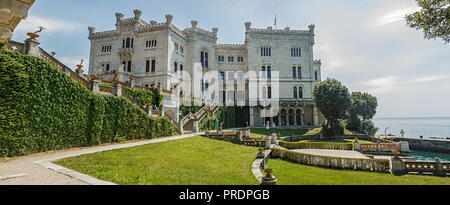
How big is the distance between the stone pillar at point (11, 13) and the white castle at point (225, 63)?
2930 cm

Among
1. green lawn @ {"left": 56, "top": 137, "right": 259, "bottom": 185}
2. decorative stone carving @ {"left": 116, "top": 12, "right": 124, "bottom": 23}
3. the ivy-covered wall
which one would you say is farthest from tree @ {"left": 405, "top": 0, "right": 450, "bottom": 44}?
decorative stone carving @ {"left": 116, "top": 12, "right": 124, "bottom": 23}

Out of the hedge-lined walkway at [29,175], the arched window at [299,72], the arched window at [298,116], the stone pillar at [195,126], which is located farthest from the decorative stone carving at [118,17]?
the arched window at [298,116]

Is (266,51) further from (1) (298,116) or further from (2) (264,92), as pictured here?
(1) (298,116)

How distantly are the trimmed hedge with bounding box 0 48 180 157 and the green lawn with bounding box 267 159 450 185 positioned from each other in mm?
12276

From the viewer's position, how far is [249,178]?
8.94 meters

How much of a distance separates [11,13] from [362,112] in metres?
54.4

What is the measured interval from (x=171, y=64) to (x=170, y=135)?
53.6 feet

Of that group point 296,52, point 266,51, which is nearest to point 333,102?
point 296,52

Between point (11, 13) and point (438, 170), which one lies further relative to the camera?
point (438, 170)

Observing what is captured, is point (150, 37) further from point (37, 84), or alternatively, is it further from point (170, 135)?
point (37, 84)

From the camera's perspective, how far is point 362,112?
44.7m

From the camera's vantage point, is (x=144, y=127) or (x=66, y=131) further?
(x=144, y=127)

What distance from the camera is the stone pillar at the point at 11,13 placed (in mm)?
3131
